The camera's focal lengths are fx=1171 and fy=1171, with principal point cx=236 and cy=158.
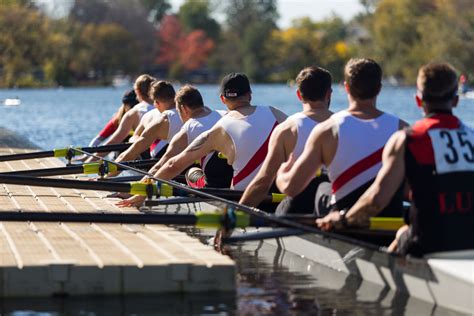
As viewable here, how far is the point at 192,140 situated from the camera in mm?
10766

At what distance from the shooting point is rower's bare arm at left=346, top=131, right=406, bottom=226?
6527 millimetres

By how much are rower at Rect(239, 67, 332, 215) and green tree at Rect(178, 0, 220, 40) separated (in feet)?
416

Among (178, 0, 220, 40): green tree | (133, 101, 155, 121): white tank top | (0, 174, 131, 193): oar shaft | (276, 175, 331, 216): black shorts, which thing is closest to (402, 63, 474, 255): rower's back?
(276, 175, 331, 216): black shorts

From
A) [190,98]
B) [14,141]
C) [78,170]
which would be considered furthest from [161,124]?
[14,141]

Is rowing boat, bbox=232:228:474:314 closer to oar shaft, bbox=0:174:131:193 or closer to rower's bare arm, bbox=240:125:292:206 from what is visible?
rower's bare arm, bbox=240:125:292:206

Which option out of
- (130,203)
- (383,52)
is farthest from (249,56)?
(130,203)

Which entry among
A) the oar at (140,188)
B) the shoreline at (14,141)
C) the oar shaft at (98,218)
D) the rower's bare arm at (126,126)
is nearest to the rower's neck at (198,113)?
the oar at (140,188)

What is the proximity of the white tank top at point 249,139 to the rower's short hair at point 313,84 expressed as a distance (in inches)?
43.9

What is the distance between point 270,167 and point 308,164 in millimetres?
1105

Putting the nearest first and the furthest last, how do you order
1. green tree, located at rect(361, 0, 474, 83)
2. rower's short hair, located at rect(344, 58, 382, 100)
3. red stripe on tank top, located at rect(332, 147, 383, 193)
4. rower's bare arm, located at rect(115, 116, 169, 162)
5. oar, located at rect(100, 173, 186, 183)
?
1. rower's short hair, located at rect(344, 58, 382, 100)
2. red stripe on tank top, located at rect(332, 147, 383, 193)
3. oar, located at rect(100, 173, 186, 183)
4. rower's bare arm, located at rect(115, 116, 169, 162)
5. green tree, located at rect(361, 0, 474, 83)

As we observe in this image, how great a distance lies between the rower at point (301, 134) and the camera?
818cm

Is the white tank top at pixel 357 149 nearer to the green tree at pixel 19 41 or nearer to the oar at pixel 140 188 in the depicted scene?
the oar at pixel 140 188

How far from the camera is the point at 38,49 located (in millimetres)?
90062

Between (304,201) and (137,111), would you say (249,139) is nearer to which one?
(304,201)
